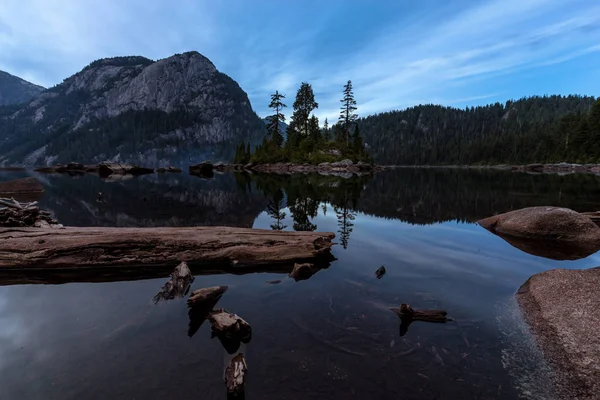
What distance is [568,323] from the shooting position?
257 inches

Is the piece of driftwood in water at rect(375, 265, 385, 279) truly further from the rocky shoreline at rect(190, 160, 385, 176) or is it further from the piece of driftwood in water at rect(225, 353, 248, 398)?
the rocky shoreline at rect(190, 160, 385, 176)

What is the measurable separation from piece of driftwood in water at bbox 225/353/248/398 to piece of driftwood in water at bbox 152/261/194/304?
365 centimetres

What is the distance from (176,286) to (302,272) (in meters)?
3.69

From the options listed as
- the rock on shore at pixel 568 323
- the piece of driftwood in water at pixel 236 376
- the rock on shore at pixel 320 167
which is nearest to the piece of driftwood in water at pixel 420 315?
the rock on shore at pixel 568 323

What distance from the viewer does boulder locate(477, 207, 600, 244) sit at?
13977 mm

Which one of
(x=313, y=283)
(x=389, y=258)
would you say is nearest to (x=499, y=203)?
(x=389, y=258)

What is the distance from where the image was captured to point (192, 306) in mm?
7109

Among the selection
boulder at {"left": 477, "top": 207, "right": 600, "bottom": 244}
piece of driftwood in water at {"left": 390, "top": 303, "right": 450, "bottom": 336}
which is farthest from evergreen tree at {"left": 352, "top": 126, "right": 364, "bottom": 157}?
piece of driftwood in water at {"left": 390, "top": 303, "right": 450, "bottom": 336}

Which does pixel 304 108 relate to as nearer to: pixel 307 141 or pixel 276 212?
pixel 307 141

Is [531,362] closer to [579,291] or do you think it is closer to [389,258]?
[579,291]

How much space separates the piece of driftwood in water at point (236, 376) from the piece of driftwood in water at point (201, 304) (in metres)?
1.84

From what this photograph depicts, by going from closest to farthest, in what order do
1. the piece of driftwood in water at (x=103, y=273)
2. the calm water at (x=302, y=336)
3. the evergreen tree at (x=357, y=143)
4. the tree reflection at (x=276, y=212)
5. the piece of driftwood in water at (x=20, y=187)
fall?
the calm water at (x=302, y=336)
the piece of driftwood in water at (x=103, y=273)
the tree reflection at (x=276, y=212)
the piece of driftwood in water at (x=20, y=187)
the evergreen tree at (x=357, y=143)

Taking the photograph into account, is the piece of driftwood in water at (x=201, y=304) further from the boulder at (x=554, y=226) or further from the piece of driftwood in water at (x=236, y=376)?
the boulder at (x=554, y=226)

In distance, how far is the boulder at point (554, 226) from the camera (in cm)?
1398
